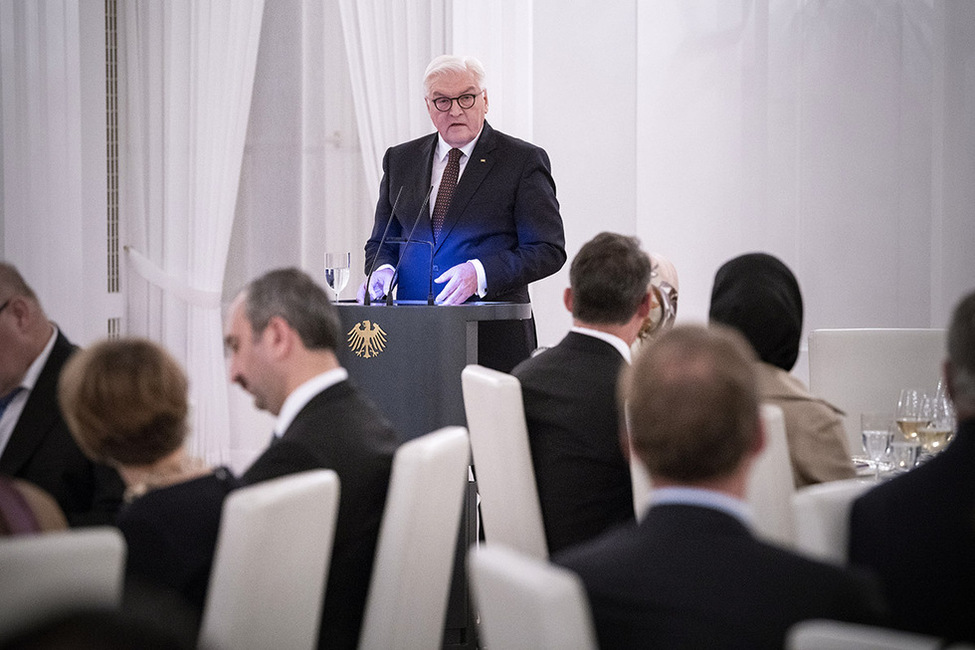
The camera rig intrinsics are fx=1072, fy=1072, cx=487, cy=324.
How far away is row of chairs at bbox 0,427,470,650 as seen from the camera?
1.18m

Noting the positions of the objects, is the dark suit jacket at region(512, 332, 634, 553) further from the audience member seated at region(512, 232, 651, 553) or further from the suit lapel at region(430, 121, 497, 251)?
the suit lapel at region(430, 121, 497, 251)

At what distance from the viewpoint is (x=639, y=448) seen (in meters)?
1.32

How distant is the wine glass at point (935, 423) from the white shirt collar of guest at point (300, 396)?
1.55 metres

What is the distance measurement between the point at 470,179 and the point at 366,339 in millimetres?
1054

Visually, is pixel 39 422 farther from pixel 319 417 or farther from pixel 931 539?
pixel 931 539

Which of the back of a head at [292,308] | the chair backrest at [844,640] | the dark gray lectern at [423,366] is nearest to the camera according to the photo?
the chair backrest at [844,640]

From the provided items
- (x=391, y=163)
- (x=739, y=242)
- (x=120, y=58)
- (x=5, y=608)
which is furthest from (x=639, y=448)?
(x=120, y=58)

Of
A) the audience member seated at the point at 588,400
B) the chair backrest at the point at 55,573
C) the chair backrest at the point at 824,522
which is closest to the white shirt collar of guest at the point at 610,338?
the audience member seated at the point at 588,400

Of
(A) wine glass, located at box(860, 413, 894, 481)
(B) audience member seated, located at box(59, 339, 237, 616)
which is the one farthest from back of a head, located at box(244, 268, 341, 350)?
(A) wine glass, located at box(860, 413, 894, 481)

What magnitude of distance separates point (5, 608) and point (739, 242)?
477cm

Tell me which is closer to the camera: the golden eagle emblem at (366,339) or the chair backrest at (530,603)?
the chair backrest at (530,603)

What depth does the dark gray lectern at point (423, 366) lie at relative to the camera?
319cm

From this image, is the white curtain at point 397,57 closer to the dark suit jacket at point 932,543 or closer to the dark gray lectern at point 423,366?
the dark gray lectern at point 423,366

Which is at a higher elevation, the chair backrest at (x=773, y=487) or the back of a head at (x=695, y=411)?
the back of a head at (x=695, y=411)
